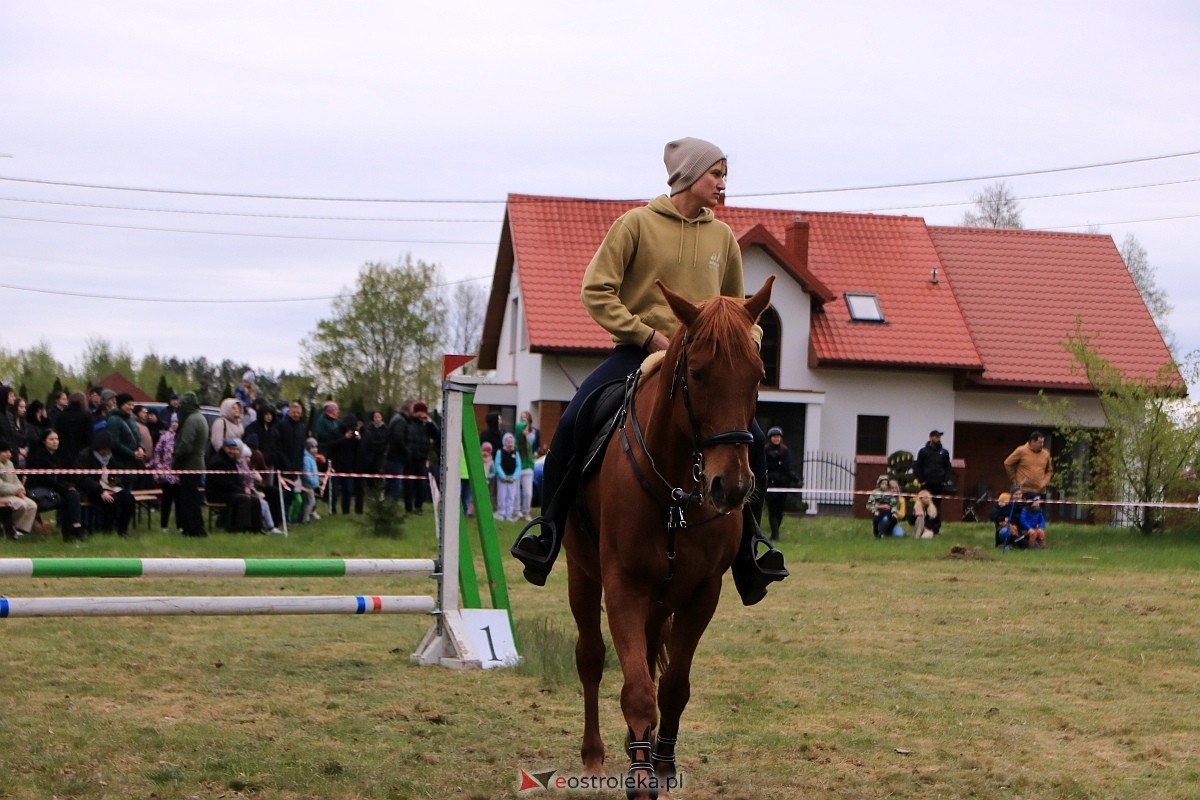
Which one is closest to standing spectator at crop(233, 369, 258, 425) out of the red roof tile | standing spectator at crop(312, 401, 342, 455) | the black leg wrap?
standing spectator at crop(312, 401, 342, 455)

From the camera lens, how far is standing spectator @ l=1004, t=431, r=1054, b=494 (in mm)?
22703

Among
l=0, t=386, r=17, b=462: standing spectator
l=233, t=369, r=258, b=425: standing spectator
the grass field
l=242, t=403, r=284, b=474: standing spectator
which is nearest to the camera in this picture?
the grass field

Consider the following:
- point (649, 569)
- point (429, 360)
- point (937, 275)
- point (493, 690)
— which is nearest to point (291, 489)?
point (493, 690)

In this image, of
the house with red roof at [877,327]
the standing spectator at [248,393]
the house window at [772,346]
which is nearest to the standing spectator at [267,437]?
the standing spectator at [248,393]

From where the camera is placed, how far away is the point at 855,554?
20.2 meters

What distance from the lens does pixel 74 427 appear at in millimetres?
18328

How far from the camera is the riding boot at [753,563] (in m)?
6.38

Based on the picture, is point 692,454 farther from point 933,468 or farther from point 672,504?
point 933,468

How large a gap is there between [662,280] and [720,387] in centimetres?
146

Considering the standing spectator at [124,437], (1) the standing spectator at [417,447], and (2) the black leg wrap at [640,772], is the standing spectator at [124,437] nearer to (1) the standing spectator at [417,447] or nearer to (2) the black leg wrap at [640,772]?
(1) the standing spectator at [417,447]

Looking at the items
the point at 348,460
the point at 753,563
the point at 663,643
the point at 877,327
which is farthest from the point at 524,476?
the point at 753,563

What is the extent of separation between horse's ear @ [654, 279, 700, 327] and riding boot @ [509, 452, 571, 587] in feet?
4.45

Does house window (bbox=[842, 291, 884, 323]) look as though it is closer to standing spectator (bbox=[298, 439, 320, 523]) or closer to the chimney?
the chimney

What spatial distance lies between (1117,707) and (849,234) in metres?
33.0
